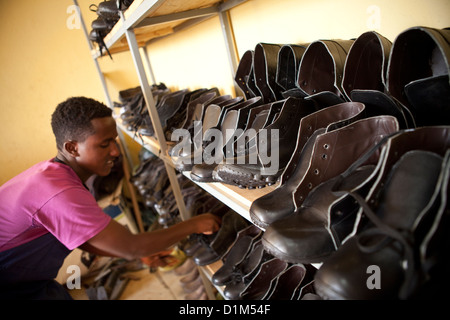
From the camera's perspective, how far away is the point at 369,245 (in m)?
0.37

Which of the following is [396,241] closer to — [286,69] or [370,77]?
[370,77]

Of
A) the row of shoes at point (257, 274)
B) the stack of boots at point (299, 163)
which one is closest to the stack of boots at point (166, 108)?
the row of shoes at point (257, 274)

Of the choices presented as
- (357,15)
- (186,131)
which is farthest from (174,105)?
(357,15)

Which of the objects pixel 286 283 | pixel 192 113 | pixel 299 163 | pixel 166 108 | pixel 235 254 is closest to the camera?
pixel 299 163

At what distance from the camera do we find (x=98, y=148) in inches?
45.1

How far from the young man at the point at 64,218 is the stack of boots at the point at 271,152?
0.54m

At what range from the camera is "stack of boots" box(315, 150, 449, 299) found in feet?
1.09

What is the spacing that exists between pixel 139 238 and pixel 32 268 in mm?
524

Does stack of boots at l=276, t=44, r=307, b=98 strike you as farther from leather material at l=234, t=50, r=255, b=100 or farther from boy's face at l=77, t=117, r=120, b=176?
boy's face at l=77, t=117, r=120, b=176

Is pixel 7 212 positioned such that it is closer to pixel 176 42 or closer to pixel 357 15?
pixel 357 15

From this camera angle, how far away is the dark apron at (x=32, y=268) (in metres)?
1.10

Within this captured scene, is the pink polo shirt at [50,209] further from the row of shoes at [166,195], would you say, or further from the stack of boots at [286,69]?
the stack of boots at [286,69]

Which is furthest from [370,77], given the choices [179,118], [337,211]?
[179,118]

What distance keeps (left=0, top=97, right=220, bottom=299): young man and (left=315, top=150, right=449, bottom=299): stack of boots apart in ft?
2.69
